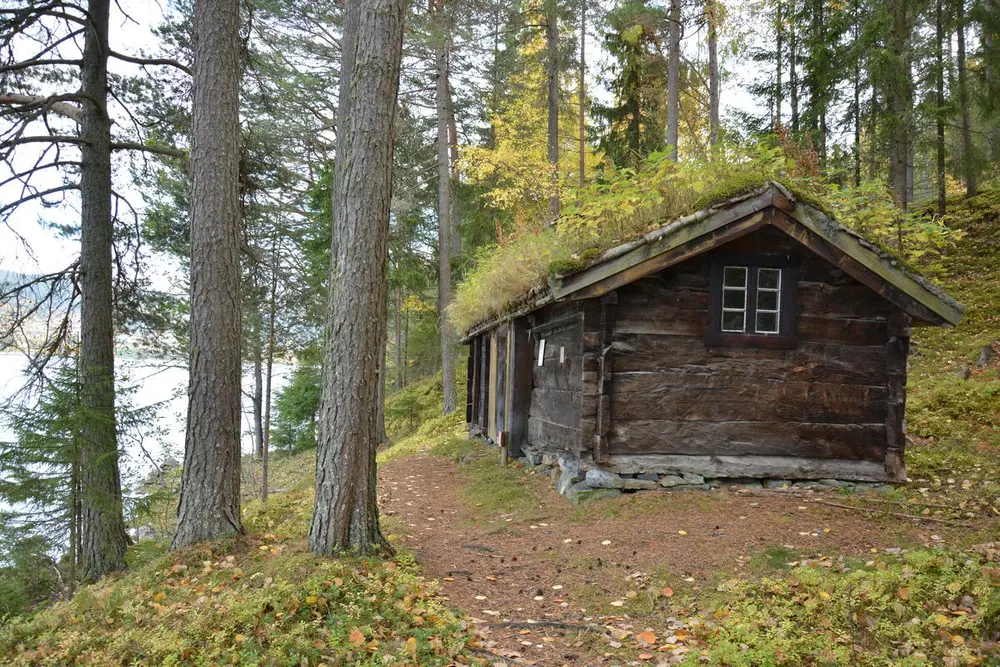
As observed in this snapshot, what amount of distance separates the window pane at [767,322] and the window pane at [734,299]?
29 cm

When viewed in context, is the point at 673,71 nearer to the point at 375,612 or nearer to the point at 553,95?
the point at 553,95

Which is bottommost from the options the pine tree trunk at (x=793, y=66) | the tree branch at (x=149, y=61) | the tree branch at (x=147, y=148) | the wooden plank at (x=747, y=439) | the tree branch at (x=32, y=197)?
the wooden plank at (x=747, y=439)

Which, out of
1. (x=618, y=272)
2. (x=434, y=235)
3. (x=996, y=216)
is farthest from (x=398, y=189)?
(x=996, y=216)

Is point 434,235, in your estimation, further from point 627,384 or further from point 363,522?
point 363,522

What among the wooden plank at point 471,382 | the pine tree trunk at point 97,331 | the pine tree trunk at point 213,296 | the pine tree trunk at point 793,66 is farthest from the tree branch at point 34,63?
the pine tree trunk at point 793,66

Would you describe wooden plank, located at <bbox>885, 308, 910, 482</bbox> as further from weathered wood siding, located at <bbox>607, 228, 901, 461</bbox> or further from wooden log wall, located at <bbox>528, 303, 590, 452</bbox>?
wooden log wall, located at <bbox>528, 303, 590, 452</bbox>

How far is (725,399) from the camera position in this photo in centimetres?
Answer: 866

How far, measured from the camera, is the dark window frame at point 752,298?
8.62 m

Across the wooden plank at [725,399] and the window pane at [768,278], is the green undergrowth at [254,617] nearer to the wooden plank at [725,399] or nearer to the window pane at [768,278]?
the wooden plank at [725,399]

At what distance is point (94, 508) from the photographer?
770 cm

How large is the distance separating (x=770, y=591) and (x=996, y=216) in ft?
66.5

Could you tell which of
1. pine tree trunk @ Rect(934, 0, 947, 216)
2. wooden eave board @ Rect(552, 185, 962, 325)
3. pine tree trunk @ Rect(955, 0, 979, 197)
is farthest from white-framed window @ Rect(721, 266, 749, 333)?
pine tree trunk @ Rect(955, 0, 979, 197)

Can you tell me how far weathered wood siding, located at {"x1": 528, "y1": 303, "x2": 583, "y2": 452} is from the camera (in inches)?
366

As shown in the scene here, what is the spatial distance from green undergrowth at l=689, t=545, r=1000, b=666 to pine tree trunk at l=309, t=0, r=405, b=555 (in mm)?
3236
